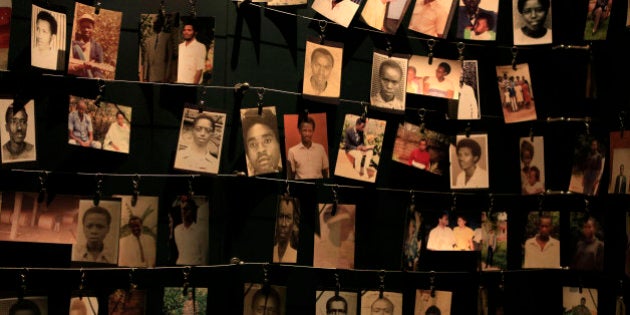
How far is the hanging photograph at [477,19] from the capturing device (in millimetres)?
2467

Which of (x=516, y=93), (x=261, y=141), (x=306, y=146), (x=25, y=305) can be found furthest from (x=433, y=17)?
(x=25, y=305)

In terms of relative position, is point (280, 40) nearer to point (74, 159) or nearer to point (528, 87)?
point (74, 159)

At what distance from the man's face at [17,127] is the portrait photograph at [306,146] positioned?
698 mm

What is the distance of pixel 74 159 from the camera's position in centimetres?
202

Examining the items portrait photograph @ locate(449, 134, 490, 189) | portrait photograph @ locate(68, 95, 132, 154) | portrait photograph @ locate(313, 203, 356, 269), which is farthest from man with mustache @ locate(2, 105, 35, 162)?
portrait photograph @ locate(449, 134, 490, 189)

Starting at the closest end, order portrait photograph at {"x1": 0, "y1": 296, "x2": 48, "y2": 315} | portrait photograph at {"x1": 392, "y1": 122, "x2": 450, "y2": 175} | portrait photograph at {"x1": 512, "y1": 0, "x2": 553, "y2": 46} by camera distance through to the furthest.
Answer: portrait photograph at {"x1": 0, "y1": 296, "x2": 48, "y2": 315}
portrait photograph at {"x1": 392, "y1": 122, "x2": 450, "y2": 175}
portrait photograph at {"x1": 512, "y1": 0, "x2": 553, "y2": 46}

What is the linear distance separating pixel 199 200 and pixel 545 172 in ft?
3.68

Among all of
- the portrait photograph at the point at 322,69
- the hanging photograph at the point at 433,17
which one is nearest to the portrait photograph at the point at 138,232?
the portrait photograph at the point at 322,69

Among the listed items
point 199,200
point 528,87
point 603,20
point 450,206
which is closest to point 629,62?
point 603,20

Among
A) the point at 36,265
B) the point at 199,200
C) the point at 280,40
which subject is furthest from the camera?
the point at 280,40

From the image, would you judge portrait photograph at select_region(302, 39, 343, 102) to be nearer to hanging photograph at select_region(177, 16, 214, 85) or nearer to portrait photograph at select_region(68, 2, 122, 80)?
hanging photograph at select_region(177, 16, 214, 85)

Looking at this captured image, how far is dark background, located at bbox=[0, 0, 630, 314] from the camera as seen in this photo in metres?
2.01

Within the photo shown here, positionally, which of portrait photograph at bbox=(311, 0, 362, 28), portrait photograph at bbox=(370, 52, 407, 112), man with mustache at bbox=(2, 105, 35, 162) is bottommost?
man with mustache at bbox=(2, 105, 35, 162)

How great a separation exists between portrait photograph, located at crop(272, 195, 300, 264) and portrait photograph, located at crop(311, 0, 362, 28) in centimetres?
54
